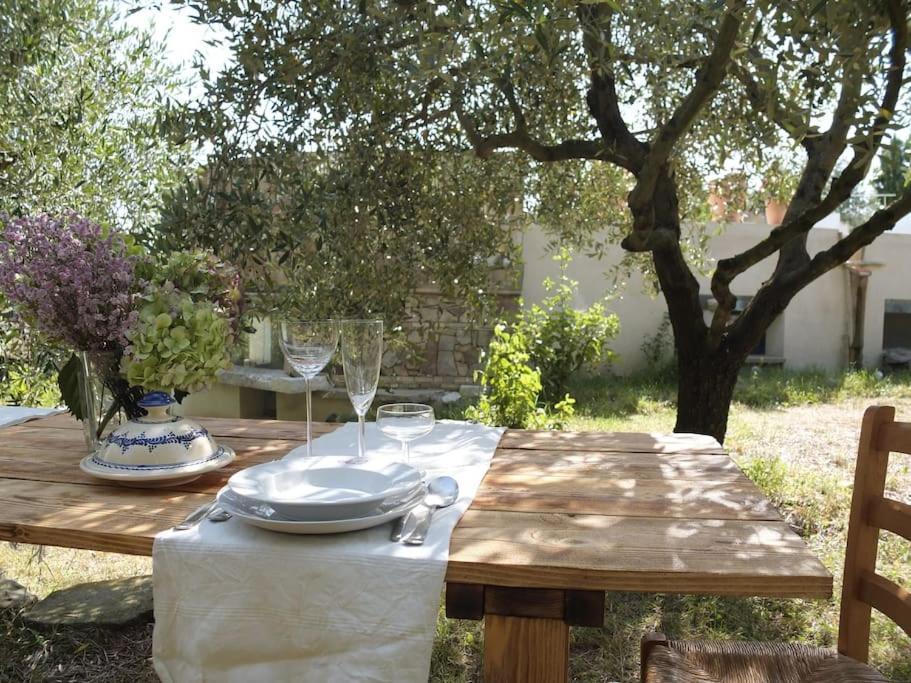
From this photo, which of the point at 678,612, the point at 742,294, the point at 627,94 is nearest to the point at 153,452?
the point at 678,612

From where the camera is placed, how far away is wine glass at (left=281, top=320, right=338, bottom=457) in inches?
61.8

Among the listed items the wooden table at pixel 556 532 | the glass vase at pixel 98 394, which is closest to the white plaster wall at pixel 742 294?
the wooden table at pixel 556 532

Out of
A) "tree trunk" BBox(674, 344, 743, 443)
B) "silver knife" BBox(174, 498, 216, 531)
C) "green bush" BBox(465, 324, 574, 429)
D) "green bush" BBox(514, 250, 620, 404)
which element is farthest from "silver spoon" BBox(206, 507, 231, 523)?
"green bush" BBox(514, 250, 620, 404)

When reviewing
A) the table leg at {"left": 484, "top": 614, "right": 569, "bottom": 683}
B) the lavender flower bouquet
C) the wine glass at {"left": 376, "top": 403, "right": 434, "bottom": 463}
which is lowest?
the table leg at {"left": 484, "top": 614, "right": 569, "bottom": 683}

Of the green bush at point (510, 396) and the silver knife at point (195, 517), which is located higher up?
the silver knife at point (195, 517)

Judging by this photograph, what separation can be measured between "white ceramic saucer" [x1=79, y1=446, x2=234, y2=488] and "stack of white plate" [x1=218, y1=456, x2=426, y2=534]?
20cm

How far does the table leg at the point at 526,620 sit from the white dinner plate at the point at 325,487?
8.2 inches

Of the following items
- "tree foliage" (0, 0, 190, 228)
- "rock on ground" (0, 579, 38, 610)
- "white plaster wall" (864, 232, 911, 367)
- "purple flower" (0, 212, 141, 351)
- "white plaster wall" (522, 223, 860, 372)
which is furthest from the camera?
"white plaster wall" (864, 232, 911, 367)

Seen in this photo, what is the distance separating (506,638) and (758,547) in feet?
1.42

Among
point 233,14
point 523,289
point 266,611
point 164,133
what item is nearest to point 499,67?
point 233,14

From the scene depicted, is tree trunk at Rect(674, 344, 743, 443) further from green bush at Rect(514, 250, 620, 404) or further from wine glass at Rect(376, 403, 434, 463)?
green bush at Rect(514, 250, 620, 404)

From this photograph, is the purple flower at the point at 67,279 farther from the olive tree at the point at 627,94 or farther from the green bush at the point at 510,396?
the green bush at the point at 510,396

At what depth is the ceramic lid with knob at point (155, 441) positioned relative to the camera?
1.52m

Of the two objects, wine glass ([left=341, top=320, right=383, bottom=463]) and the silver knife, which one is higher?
wine glass ([left=341, top=320, right=383, bottom=463])
